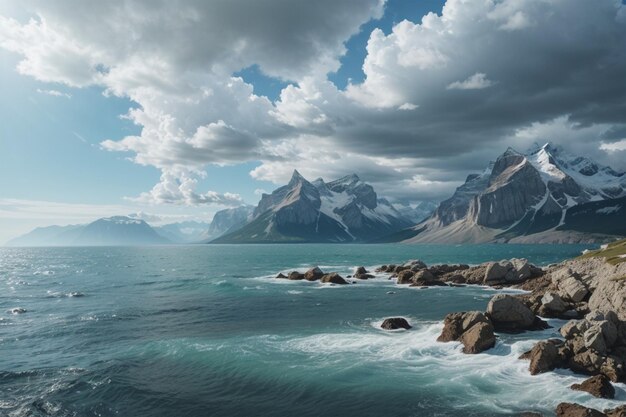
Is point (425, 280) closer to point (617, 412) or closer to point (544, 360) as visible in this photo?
point (544, 360)

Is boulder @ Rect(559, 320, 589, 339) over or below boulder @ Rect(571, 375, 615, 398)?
over

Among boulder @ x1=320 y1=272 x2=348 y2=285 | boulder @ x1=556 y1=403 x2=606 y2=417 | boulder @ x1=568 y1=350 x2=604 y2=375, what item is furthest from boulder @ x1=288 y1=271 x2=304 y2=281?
boulder @ x1=556 y1=403 x2=606 y2=417

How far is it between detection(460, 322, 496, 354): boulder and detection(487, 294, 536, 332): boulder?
6640 millimetres

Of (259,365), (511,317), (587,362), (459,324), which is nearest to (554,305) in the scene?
(511,317)

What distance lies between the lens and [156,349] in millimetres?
45156

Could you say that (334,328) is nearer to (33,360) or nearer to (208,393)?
(208,393)

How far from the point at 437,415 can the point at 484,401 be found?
4.48 metres

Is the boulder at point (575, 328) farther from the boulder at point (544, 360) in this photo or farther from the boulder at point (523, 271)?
the boulder at point (523, 271)

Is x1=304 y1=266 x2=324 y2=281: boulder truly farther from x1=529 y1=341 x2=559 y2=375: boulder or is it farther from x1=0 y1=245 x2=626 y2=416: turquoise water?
x1=529 y1=341 x2=559 y2=375: boulder

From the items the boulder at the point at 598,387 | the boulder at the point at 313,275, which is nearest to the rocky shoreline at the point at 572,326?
the boulder at the point at 598,387

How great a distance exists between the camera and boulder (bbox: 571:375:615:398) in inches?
1127

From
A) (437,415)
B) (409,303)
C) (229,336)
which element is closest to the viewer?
(437,415)

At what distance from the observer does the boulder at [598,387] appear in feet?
93.9

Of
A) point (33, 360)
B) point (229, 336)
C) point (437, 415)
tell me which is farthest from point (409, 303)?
point (33, 360)
